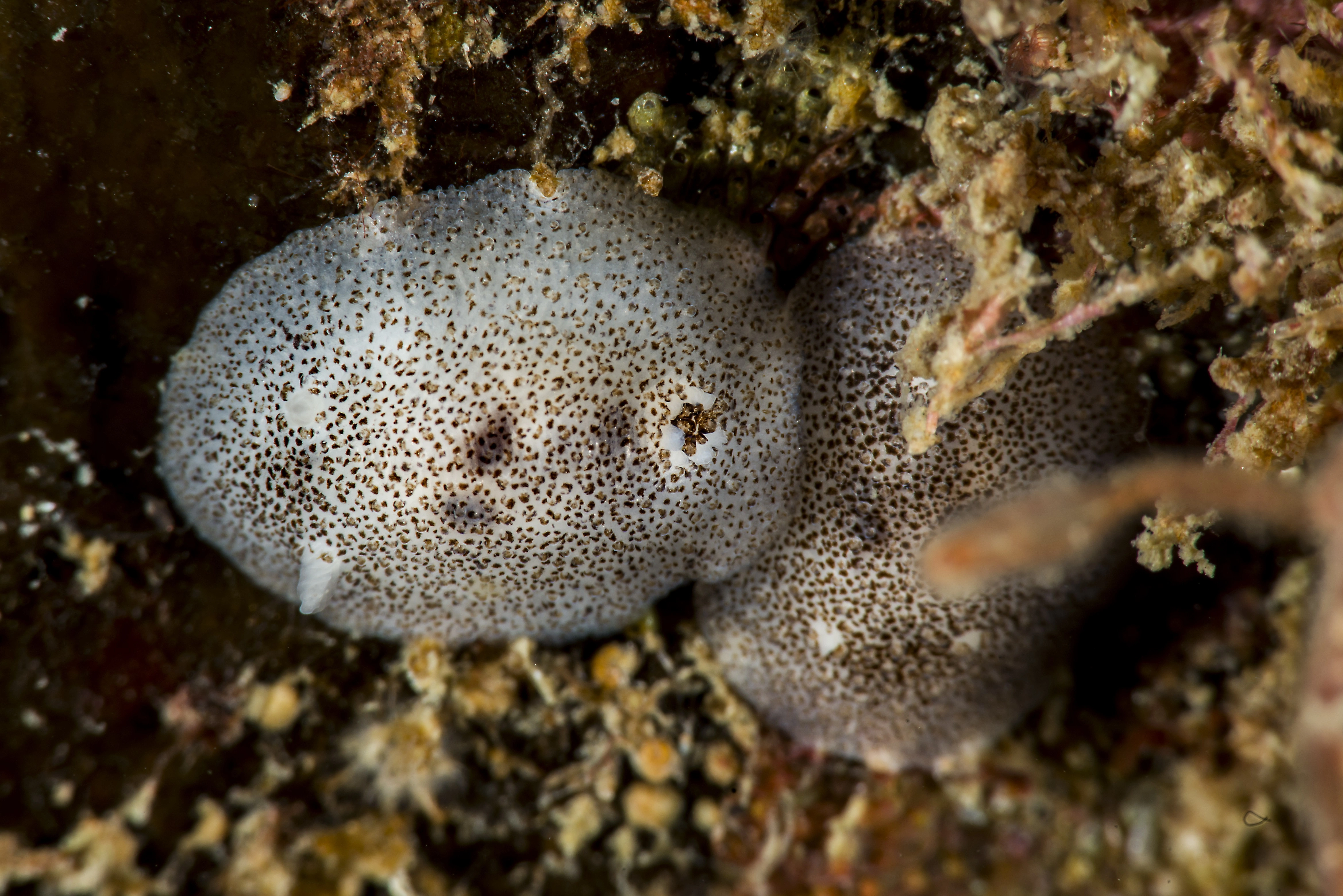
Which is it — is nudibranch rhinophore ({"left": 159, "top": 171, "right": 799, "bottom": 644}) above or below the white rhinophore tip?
above

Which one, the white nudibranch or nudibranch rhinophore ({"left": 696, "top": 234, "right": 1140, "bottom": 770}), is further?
nudibranch rhinophore ({"left": 696, "top": 234, "right": 1140, "bottom": 770})

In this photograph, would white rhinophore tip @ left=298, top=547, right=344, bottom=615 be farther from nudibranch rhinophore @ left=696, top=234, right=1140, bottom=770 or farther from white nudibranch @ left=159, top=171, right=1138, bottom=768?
nudibranch rhinophore @ left=696, top=234, right=1140, bottom=770

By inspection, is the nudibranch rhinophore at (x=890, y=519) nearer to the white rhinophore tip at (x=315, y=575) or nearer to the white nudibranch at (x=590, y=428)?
the white nudibranch at (x=590, y=428)

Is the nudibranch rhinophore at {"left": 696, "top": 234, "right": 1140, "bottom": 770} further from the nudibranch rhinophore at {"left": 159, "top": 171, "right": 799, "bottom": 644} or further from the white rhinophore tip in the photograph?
the white rhinophore tip

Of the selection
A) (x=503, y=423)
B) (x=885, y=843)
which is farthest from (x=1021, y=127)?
(x=885, y=843)

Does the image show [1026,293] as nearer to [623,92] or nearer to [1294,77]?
[1294,77]

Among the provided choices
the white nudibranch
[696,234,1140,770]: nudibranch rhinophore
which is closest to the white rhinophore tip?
the white nudibranch

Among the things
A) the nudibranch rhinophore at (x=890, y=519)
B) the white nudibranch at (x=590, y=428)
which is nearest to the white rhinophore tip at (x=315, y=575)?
the white nudibranch at (x=590, y=428)
